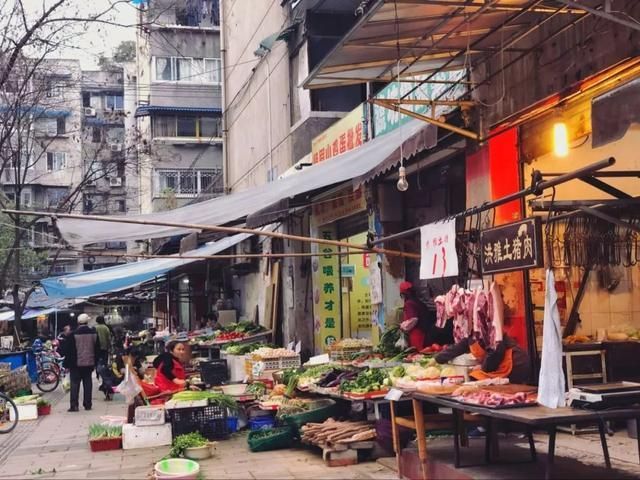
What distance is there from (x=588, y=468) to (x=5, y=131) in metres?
15.5

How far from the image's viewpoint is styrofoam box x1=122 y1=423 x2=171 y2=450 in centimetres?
995

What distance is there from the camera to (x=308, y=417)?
372 inches

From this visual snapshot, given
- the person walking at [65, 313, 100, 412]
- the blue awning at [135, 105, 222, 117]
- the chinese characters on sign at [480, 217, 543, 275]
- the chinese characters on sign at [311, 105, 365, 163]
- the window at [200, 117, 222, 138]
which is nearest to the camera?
the chinese characters on sign at [480, 217, 543, 275]

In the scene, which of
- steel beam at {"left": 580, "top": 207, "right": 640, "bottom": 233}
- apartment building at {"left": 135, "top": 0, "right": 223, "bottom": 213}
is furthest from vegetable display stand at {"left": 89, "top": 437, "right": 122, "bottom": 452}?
apartment building at {"left": 135, "top": 0, "right": 223, "bottom": 213}

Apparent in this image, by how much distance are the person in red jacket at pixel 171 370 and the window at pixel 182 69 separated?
2598 cm

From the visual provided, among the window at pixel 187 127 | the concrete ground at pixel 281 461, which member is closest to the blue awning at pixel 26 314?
the window at pixel 187 127

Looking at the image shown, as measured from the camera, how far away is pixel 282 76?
18.4 m

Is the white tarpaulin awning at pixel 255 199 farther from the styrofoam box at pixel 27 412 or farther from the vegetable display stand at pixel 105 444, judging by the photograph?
the styrofoam box at pixel 27 412

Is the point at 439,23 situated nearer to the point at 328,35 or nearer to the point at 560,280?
the point at 560,280

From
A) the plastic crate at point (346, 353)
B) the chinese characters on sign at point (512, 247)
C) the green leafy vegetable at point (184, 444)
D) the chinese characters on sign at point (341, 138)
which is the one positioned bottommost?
the green leafy vegetable at point (184, 444)

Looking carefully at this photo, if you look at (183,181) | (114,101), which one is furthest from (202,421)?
(114,101)

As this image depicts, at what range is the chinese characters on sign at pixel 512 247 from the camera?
5773 millimetres

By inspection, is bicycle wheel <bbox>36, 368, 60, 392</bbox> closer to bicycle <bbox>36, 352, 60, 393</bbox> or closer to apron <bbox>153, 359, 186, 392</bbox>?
bicycle <bbox>36, 352, 60, 393</bbox>

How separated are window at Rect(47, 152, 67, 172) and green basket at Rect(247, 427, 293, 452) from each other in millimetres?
41310
